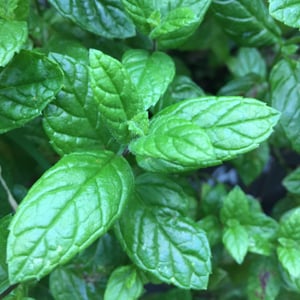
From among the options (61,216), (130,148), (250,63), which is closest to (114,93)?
(130,148)

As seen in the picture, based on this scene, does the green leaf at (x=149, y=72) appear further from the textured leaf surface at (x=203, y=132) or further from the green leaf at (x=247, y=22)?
the green leaf at (x=247, y=22)

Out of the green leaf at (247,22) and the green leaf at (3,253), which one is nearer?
the green leaf at (3,253)

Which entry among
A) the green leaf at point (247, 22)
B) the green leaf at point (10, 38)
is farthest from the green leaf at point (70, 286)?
the green leaf at point (247, 22)

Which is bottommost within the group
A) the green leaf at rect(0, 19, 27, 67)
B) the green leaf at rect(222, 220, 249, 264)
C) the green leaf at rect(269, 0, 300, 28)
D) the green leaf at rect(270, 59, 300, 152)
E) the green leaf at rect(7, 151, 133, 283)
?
the green leaf at rect(222, 220, 249, 264)

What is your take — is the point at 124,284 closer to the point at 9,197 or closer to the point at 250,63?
the point at 9,197

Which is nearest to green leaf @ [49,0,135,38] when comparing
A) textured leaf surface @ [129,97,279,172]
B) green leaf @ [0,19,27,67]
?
green leaf @ [0,19,27,67]

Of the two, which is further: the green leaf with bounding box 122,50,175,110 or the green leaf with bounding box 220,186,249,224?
the green leaf with bounding box 220,186,249,224

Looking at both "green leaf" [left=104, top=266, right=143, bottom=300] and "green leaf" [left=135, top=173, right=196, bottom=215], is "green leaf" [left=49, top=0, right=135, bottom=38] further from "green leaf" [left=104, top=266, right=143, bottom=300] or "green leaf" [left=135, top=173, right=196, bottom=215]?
"green leaf" [left=104, top=266, right=143, bottom=300]
